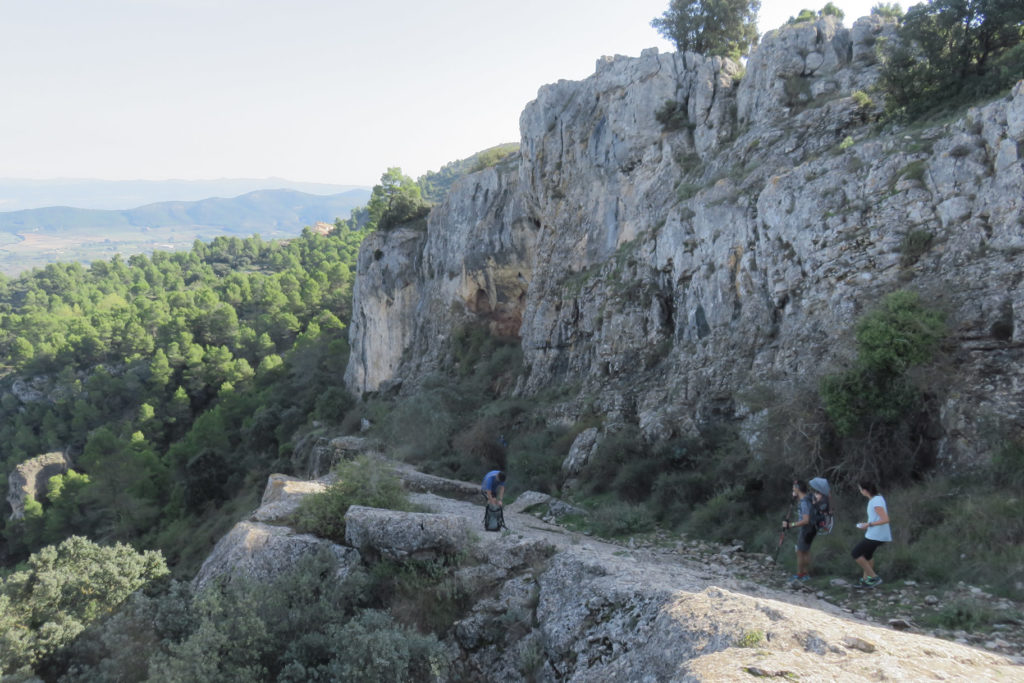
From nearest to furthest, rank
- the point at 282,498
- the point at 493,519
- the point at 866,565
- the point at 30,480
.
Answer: the point at 866,565 → the point at 493,519 → the point at 282,498 → the point at 30,480

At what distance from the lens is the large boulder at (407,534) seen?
805 centimetres

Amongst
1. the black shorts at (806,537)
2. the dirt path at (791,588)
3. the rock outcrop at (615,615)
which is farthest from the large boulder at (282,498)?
the black shorts at (806,537)

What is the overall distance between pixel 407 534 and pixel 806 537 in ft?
17.3

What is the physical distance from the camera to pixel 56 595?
25.8ft

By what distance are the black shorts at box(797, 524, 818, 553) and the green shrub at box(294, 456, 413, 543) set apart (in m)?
6.00

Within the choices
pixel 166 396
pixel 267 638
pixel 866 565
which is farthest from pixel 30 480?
pixel 866 565

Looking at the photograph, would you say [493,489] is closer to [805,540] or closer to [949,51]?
[805,540]

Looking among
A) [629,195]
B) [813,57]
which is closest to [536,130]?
[629,195]

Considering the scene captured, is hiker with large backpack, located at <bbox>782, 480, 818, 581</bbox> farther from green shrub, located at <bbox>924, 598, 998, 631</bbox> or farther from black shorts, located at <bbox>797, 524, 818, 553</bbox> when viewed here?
green shrub, located at <bbox>924, 598, 998, 631</bbox>

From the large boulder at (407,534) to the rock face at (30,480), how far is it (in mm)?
43751

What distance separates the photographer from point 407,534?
8.11m

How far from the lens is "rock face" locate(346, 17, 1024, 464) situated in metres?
9.58

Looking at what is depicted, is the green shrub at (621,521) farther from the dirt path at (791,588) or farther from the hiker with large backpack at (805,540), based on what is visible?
the hiker with large backpack at (805,540)

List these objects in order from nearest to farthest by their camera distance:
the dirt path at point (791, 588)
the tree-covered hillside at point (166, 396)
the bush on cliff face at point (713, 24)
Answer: the dirt path at point (791, 588) → the bush on cliff face at point (713, 24) → the tree-covered hillside at point (166, 396)
